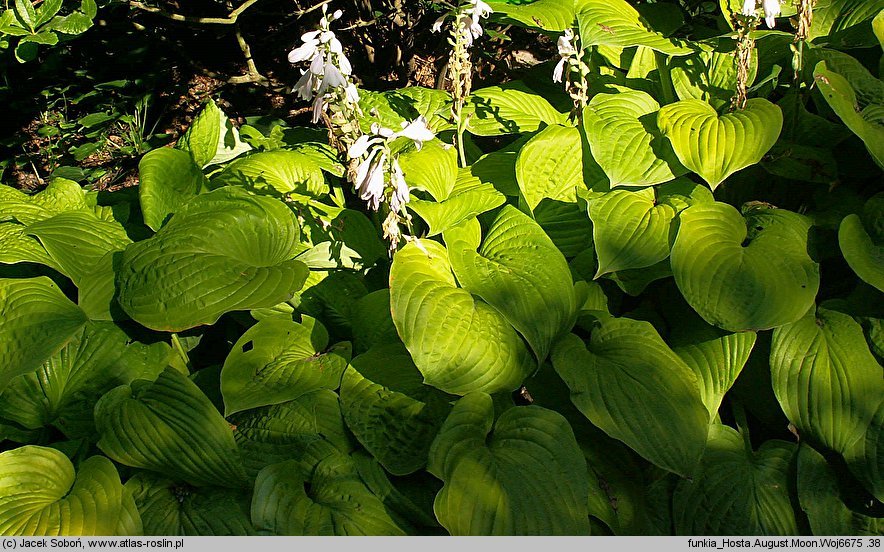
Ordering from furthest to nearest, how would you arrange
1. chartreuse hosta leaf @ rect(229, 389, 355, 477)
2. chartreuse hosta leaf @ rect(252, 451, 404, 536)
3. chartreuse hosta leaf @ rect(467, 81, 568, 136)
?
1. chartreuse hosta leaf @ rect(467, 81, 568, 136)
2. chartreuse hosta leaf @ rect(229, 389, 355, 477)
3. chartreuse hosta leaf @ rect(252, 451, 404, 536)

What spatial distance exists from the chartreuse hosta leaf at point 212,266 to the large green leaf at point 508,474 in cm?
70

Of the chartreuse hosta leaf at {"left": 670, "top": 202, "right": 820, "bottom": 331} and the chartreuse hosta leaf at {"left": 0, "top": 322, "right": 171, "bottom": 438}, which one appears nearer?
the chartreuse hosta leaf at {"left": 670, "top": 202, "right": 820, "bottom": 331}

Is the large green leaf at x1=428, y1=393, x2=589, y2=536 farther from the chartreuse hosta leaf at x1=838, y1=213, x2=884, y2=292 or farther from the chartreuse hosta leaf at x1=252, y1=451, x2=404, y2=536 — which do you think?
the chartreuse hosta leaf at x1=838, y1=213, x2=884, y2=292

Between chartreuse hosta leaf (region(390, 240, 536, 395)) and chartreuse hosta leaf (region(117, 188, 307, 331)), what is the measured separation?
1.22 feet

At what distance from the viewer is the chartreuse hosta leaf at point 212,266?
2.15 metres

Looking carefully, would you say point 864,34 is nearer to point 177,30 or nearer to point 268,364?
point 268,364

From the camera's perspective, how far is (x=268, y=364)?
227cm

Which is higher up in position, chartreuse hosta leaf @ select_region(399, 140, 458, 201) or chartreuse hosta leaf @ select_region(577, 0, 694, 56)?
chartreuse hosta leaf @ select_region(577, 0, 694, 56)

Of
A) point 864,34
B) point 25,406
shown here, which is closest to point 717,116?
point 864,34

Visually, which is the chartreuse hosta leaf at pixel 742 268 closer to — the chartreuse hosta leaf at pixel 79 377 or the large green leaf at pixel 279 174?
the large green leaf at pixel 279 174

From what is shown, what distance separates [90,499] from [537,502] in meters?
1.27

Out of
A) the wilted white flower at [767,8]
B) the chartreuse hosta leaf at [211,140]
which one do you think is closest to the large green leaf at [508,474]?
the wilted white flower at [767,8]

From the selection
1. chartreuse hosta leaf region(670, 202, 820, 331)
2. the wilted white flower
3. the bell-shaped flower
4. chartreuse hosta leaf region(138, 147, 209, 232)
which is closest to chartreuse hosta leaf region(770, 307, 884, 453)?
chartreuse hosta leaf region(670, 202, 820, 331)

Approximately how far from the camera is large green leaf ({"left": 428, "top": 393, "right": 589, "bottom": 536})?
5.97 ft
